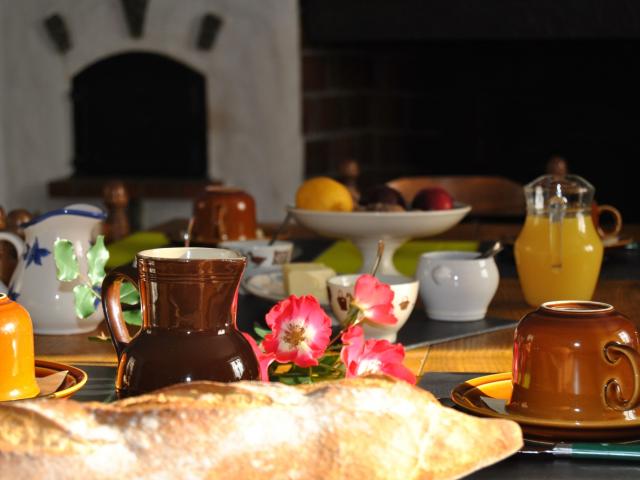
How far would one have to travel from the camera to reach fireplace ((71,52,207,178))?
3.65 meters

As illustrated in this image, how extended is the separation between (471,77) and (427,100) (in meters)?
0.20

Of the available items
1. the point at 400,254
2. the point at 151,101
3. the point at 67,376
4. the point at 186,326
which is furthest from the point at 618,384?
the point at 151,101

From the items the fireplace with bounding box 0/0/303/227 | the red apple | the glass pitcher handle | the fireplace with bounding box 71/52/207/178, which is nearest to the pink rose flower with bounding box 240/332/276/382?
the glass pitcher handle

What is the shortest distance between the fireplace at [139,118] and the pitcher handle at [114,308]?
9.16ft

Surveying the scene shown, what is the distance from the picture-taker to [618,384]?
838 millimetres

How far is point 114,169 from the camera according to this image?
3.77 metres

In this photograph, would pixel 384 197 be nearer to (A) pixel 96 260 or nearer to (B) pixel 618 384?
(A) pixel 96 260

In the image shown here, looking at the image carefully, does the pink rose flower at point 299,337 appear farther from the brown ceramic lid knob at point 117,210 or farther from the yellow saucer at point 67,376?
the brown ceramic lid knob at point 117,210

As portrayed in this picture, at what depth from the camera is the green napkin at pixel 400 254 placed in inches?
70.3

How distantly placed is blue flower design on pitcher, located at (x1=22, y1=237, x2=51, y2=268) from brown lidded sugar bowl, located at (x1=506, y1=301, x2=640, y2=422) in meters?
0.64

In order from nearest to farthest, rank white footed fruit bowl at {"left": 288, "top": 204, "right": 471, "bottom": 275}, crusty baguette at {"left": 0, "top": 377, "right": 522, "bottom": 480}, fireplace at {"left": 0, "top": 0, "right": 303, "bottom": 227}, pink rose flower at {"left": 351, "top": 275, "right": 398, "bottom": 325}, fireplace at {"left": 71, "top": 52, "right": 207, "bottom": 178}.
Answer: crusty baguette at {"left": 0, "top": 377, "right": 522, "bottom": 480}
pink rose flower at {"left": 351, "top": 275, "right": 398, "bottom": 325}
white footed fruit bowl at {"left": 288, "top": 204, "right": 471, "bottom": 275}
fireplace at {"left": 0, "top": 0, "right": 303, "bottom": 227}
fireplace at {"left": 71, "top": 52, "right": 207, "bottom": 178}

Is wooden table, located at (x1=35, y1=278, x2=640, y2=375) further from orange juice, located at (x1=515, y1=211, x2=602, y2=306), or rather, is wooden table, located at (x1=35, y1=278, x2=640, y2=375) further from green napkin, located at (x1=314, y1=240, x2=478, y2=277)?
green napkin, located at (x1=314, y1=240, x2=478, y2=277)

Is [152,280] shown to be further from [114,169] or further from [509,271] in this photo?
[114,169]

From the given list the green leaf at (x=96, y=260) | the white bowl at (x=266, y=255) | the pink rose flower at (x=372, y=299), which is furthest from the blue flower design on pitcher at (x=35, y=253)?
the pink rose flower at (x=372, y=299)
